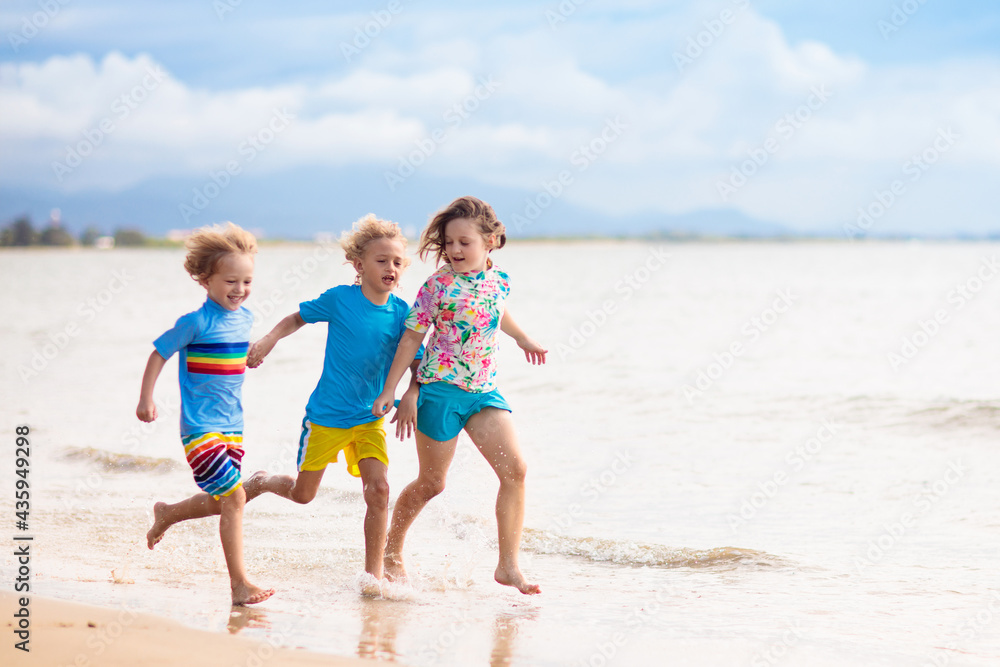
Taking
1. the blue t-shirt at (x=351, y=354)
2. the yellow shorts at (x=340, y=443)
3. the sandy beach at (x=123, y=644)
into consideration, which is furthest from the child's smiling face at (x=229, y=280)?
the sandy beach at (x=123, y=644)

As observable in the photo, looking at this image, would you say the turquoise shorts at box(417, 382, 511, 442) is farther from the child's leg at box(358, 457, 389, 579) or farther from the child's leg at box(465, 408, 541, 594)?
the child's leg at box(358, 457, 389, 579)

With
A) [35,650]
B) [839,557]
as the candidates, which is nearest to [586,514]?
[839,557]

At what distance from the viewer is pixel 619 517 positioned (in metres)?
6.22

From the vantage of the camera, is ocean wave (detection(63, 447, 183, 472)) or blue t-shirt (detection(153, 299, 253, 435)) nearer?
blue t-shirt (detection(153, 299, 253, 435))

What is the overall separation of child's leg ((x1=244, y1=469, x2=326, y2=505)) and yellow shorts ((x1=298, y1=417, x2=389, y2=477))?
0.07 meters

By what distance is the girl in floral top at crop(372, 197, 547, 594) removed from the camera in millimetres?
4117

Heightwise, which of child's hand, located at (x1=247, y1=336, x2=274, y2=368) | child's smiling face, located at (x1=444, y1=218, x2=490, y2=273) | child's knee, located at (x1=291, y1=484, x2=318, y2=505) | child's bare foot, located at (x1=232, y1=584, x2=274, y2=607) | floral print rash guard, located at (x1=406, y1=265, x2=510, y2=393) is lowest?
child's bare foot, located at (x1=232, y1=584, x2=274, y2=607)

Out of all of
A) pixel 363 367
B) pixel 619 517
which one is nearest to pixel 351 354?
pixel 363 367

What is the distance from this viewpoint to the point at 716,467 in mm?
7707

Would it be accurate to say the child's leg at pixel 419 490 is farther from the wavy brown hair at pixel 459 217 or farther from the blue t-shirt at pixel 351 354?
the wavy brown hair at pixel 459 217

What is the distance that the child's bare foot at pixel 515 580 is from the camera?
4.19m

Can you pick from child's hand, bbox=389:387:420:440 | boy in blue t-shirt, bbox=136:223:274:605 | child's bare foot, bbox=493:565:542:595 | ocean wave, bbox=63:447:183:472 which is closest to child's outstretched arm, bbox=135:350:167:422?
boy in blue t-shirt, bbox=136:223:274:605

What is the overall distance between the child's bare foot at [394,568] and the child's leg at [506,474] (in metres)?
0.50

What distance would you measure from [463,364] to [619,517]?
254 cm
